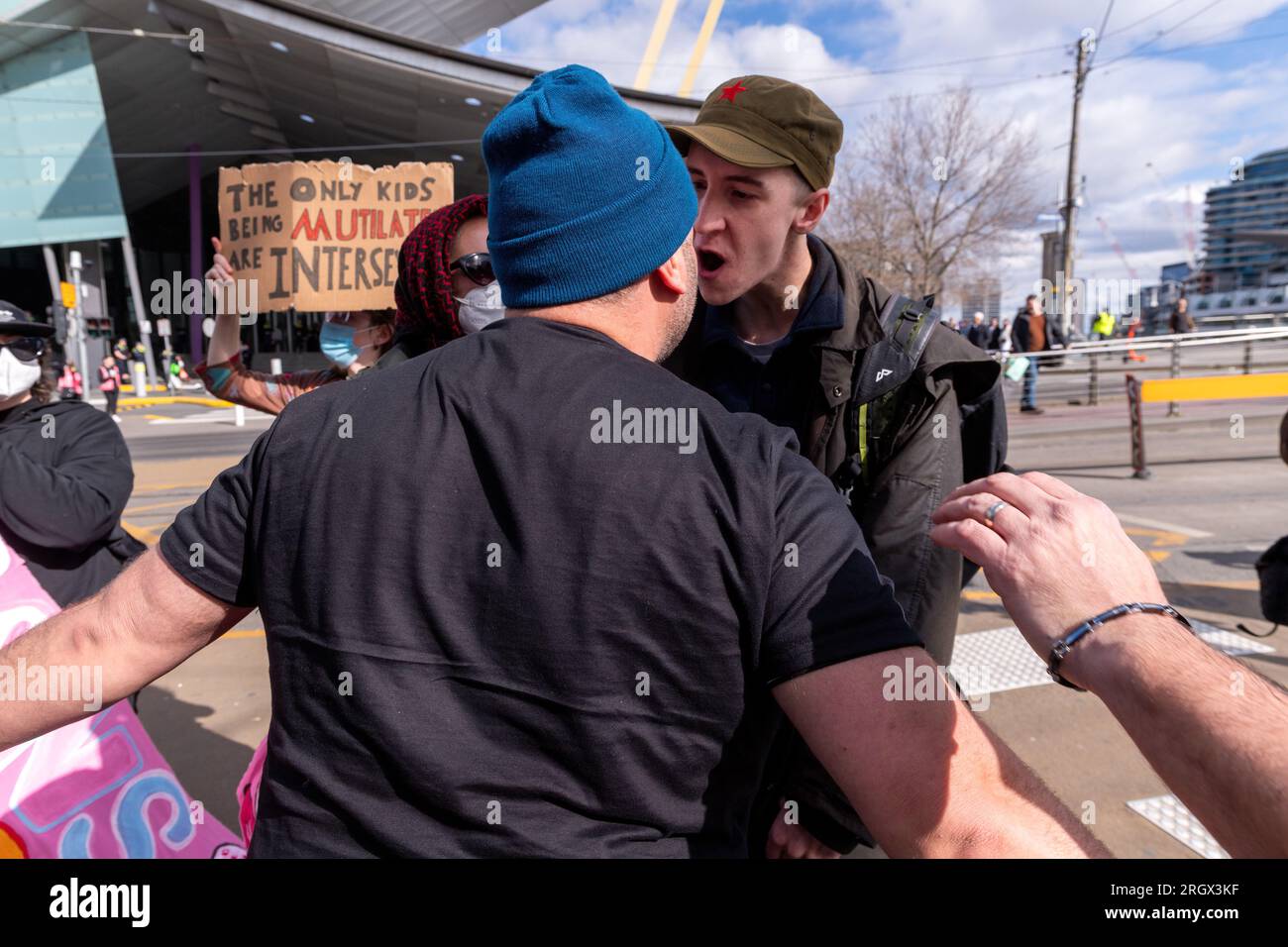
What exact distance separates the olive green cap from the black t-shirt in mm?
1160

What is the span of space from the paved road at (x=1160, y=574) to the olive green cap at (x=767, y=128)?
230 centimetres

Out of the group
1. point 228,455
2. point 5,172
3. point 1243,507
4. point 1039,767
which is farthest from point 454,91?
point 1039,767

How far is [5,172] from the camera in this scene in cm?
2856

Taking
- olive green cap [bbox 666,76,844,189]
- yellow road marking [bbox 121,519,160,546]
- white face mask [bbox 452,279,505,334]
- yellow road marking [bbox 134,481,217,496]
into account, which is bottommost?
yellow road marking [bbox 121,519,160,546]

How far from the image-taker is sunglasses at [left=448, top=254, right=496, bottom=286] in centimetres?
272

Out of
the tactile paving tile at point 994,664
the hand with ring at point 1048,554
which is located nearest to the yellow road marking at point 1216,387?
the tactile paving tile at point 994,664

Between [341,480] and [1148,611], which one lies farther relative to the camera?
[341,480]

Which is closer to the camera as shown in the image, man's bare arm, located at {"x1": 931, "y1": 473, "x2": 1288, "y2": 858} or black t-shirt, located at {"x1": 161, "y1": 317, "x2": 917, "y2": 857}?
man's bare arm, located at {"x1": 931, "y1": 473, "x2": 1288, "y2": 858}

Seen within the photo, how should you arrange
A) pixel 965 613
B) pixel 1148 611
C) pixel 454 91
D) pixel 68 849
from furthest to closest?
pixel 454 91
pixel 965 613
pixel 68 849
pixel 1148 611

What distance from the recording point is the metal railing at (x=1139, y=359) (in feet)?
41.8

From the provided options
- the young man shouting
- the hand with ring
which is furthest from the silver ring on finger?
the young man shouting

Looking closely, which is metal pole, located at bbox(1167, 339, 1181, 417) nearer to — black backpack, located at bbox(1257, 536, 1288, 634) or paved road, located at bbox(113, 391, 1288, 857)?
paved road, located at bbox(113, 391, 1288, 857)

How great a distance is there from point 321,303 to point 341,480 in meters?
2.95

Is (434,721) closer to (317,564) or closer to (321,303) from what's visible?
(317,564)
